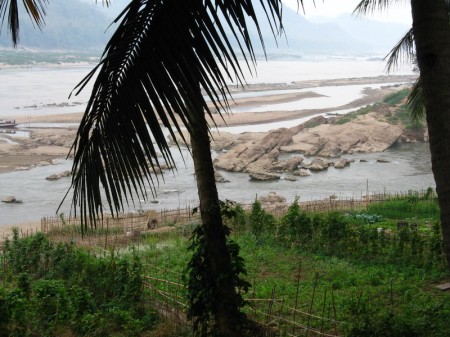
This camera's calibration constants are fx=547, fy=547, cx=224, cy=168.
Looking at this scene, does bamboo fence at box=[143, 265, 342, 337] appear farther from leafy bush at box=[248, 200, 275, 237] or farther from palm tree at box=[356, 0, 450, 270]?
leafy bush at box=[248, 200, 275, 237]

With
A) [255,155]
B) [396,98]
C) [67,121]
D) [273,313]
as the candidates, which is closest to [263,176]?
[255,155]

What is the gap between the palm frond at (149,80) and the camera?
232cm

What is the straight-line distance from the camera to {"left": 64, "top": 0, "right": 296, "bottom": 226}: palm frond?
232cm

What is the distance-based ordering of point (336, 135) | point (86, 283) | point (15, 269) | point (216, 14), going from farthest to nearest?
point (336, 135) → point (15, 269) → point (86, 283) → point (216, 14)

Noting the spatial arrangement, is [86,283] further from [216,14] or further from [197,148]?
[216,14]

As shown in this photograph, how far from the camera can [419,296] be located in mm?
7945

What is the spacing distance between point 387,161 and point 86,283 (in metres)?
26.7

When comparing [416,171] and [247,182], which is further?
[416,171]

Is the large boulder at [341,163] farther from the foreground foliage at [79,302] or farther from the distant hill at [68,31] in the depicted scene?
the distant hill at [68,31]

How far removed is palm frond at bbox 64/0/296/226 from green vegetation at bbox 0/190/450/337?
251 centimetres

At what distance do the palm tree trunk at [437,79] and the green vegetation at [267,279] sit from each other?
79.6 inches

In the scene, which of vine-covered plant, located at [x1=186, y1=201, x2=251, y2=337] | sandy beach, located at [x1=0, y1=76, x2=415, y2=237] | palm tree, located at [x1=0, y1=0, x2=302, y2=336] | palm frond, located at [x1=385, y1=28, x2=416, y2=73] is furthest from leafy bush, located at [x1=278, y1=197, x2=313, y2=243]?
palm tree, located at [x1=0, y1=0, x2=302, y2=336]

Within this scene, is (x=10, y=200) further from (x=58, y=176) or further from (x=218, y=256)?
(x=218, y=256)

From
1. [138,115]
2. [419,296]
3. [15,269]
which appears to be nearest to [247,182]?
[15,269]
